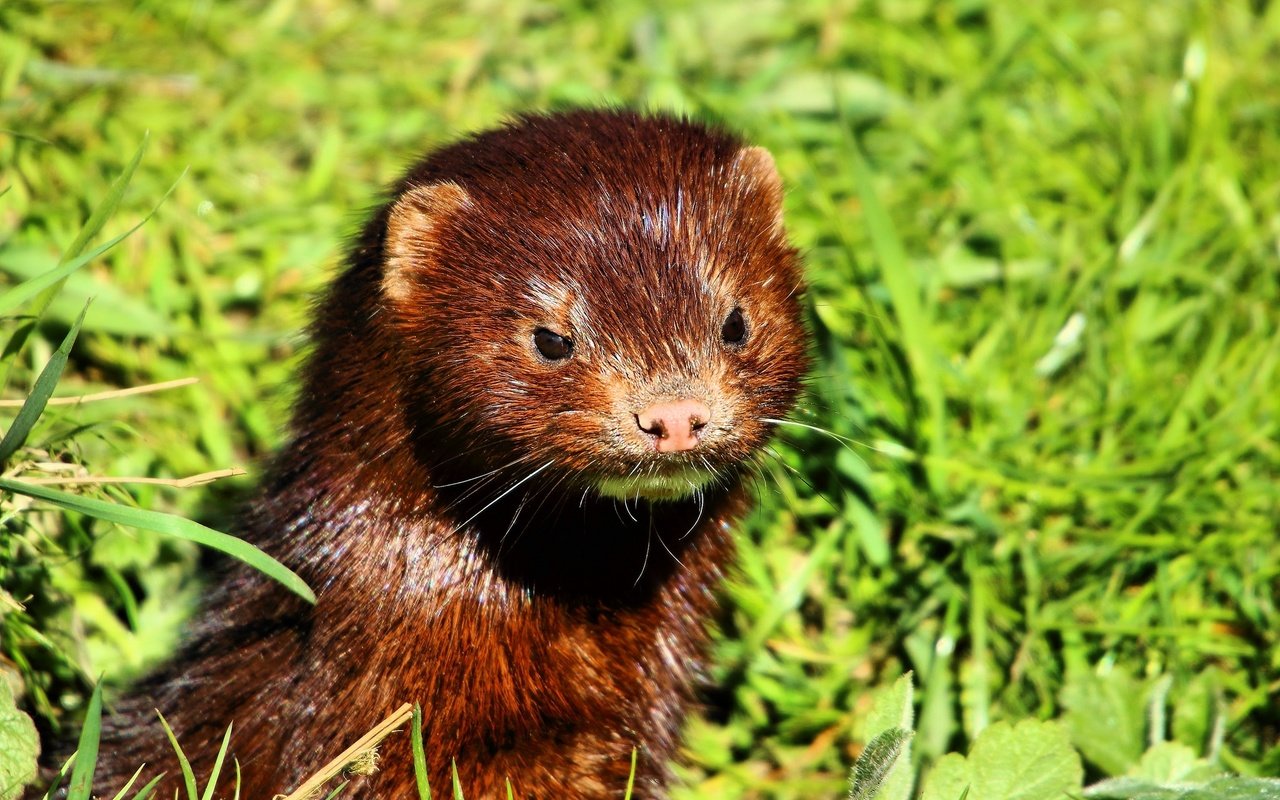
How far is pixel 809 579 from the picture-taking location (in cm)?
565

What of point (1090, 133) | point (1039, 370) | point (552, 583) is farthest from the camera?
point (1090, 133)

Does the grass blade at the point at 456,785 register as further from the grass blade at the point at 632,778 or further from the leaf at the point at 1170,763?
the leaf at the point at 1170,763

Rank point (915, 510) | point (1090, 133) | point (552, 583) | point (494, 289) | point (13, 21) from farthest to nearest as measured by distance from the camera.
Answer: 1. point (1090, 133)
2. point (13, 21)
3. point (915, 510)
4. point (552, 583)
5. point (494, 289)

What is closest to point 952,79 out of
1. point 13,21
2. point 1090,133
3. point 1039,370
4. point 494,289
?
point 1090,133

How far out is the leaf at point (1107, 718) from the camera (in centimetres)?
482

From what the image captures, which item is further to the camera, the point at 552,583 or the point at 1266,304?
the point at 1266,304

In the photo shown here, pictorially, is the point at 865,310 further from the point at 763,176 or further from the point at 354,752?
the point at 354,752

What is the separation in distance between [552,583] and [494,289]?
37.0 inches

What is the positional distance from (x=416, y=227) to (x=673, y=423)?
1.00 m

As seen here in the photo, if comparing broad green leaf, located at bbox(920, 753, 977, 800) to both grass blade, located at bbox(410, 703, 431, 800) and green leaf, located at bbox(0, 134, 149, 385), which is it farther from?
green leaf, located at bbox(0, 134, 149, 385)

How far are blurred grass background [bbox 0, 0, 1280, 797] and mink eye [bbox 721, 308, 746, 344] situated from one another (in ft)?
2.65

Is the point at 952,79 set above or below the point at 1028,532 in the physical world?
above

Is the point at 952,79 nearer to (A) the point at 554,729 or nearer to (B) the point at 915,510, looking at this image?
(B) the point at 915,510

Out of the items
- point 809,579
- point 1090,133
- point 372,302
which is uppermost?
point 1090,133
